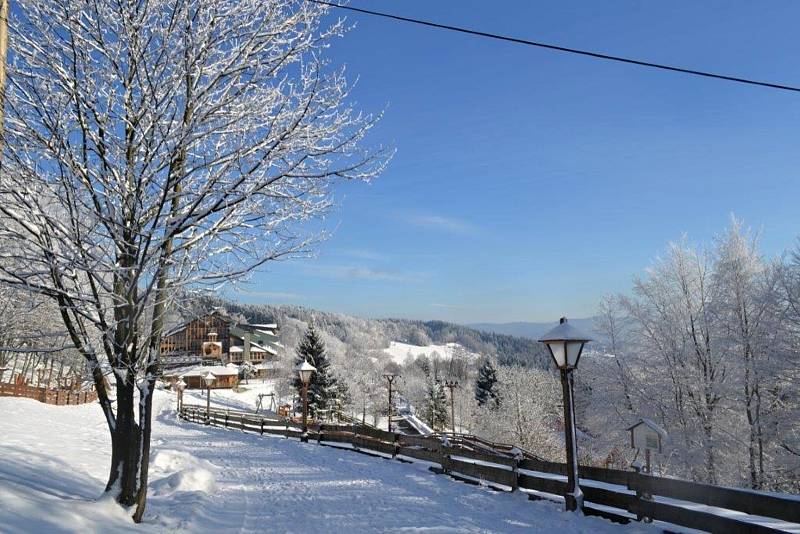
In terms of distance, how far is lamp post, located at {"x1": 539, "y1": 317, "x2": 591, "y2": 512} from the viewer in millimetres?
8266

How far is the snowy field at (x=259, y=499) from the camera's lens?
600 cm

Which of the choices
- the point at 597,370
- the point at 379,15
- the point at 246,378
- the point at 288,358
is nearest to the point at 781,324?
the point at 597,370

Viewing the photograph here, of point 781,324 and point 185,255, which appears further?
point 781,324

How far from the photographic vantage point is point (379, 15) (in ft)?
21.9

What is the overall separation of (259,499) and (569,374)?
6.29 metres

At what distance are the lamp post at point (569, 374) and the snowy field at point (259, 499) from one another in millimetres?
429

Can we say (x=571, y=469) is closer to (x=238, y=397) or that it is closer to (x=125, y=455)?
(x=125, y=455)

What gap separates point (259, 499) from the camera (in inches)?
389

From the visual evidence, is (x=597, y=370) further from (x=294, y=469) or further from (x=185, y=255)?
(x=185, y=255)

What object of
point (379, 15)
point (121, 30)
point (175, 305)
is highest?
point (379, 15)

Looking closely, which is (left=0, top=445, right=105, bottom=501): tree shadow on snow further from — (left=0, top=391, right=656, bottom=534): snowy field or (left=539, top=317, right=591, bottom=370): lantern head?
(left=539, top=317, right=591, bottom=370): lantern head

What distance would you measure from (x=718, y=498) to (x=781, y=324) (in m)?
14.1

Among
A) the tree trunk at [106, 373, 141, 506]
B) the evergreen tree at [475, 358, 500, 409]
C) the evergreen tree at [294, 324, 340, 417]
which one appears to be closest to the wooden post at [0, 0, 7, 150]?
the tree trunk at [106, 373, 141, 506]

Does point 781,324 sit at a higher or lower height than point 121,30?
lower
